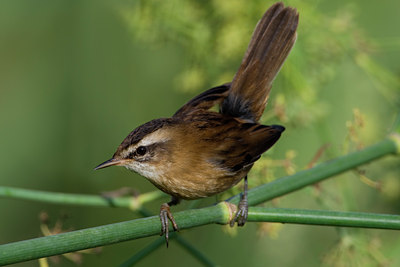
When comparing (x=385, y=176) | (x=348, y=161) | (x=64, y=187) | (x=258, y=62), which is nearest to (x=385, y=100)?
(x=385, y=176)

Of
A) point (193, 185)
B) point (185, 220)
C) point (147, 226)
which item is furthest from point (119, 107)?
point (147, 226)

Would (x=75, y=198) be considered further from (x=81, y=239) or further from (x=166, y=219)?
(x=81, y=239)

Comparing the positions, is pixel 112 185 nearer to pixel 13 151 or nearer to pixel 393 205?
pixel 13 151

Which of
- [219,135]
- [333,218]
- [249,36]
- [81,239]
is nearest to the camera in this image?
[81,239]

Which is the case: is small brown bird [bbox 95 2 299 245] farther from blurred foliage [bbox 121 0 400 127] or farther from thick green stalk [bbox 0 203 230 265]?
thick green stalk [bbox 0 203 230 265]

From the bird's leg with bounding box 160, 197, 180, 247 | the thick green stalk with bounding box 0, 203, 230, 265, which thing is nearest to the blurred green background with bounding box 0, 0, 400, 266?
the bird's leg with bounding box 160, 197, 180, 247
